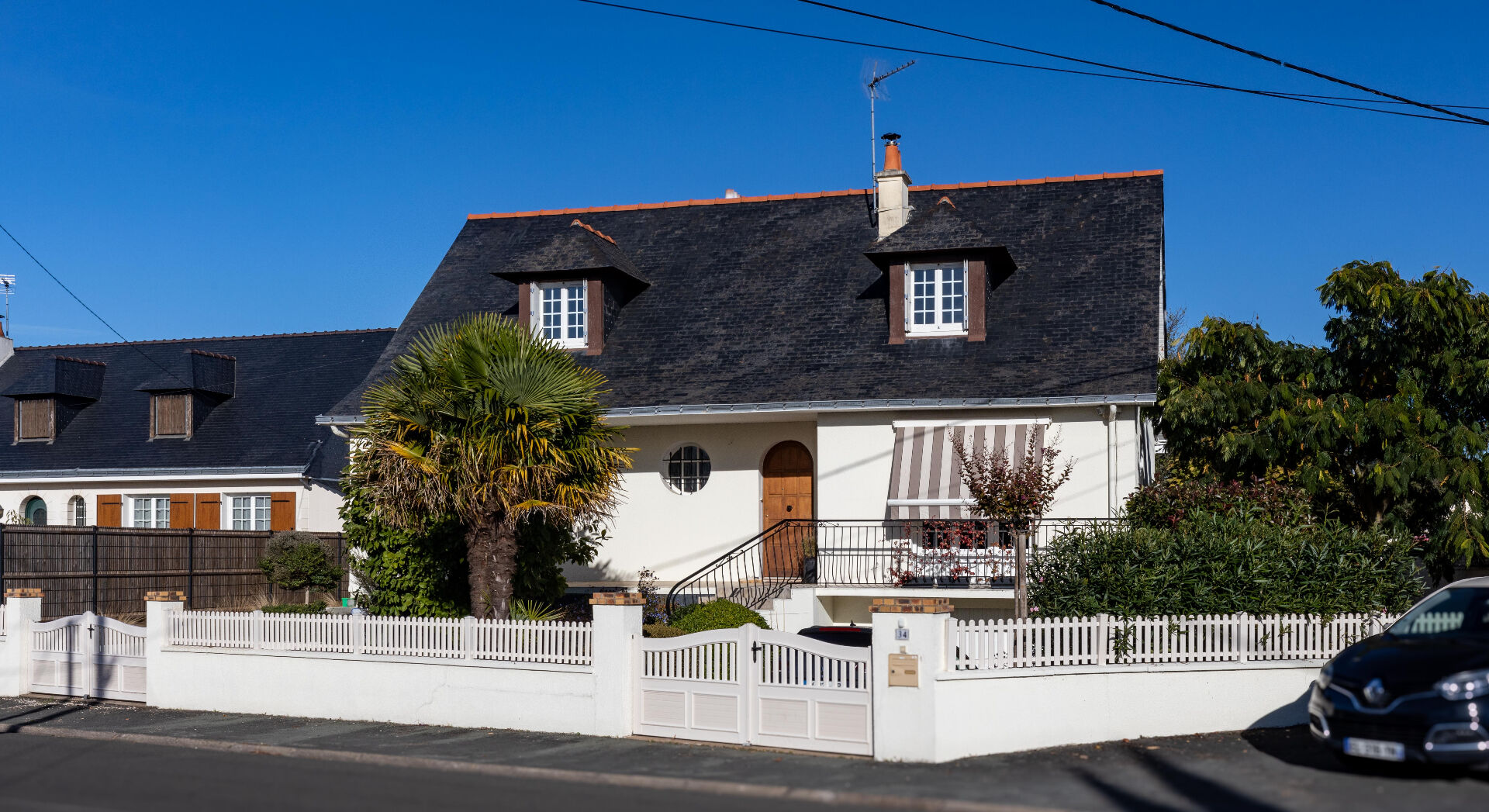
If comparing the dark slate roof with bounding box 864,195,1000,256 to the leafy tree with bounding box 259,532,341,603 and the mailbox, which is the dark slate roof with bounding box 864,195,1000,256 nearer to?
the mailbox

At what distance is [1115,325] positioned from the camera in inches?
796

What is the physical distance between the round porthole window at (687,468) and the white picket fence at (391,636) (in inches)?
294

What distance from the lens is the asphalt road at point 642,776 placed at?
10.3 meters

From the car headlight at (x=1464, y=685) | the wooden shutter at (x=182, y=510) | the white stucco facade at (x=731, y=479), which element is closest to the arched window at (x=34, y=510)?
the wooden shutter at (x=182, y=510)

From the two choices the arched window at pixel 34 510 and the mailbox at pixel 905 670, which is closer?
the mailbox at pixel 905 670

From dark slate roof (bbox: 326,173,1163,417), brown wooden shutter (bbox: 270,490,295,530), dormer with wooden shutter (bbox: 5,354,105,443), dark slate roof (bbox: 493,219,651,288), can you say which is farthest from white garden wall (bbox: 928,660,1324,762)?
dormer with wooden shutter (bbox: 5,354,105,443)

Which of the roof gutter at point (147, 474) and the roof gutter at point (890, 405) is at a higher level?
the roof gutter at point (890, 405)

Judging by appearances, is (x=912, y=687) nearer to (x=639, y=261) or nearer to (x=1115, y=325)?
(x=1115, y=325)

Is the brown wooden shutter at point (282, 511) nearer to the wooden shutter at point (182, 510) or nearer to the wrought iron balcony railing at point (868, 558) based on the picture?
the wooden shutter at point (182, 510)

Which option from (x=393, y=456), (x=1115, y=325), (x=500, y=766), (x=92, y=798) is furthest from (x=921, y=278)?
(x=92, y=798)

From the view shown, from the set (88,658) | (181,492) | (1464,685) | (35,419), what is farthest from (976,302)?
(35,419)

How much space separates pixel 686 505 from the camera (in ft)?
72.8

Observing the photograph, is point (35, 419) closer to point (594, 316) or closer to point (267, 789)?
point (594, 316)

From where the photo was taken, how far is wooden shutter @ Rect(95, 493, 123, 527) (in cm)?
2912
